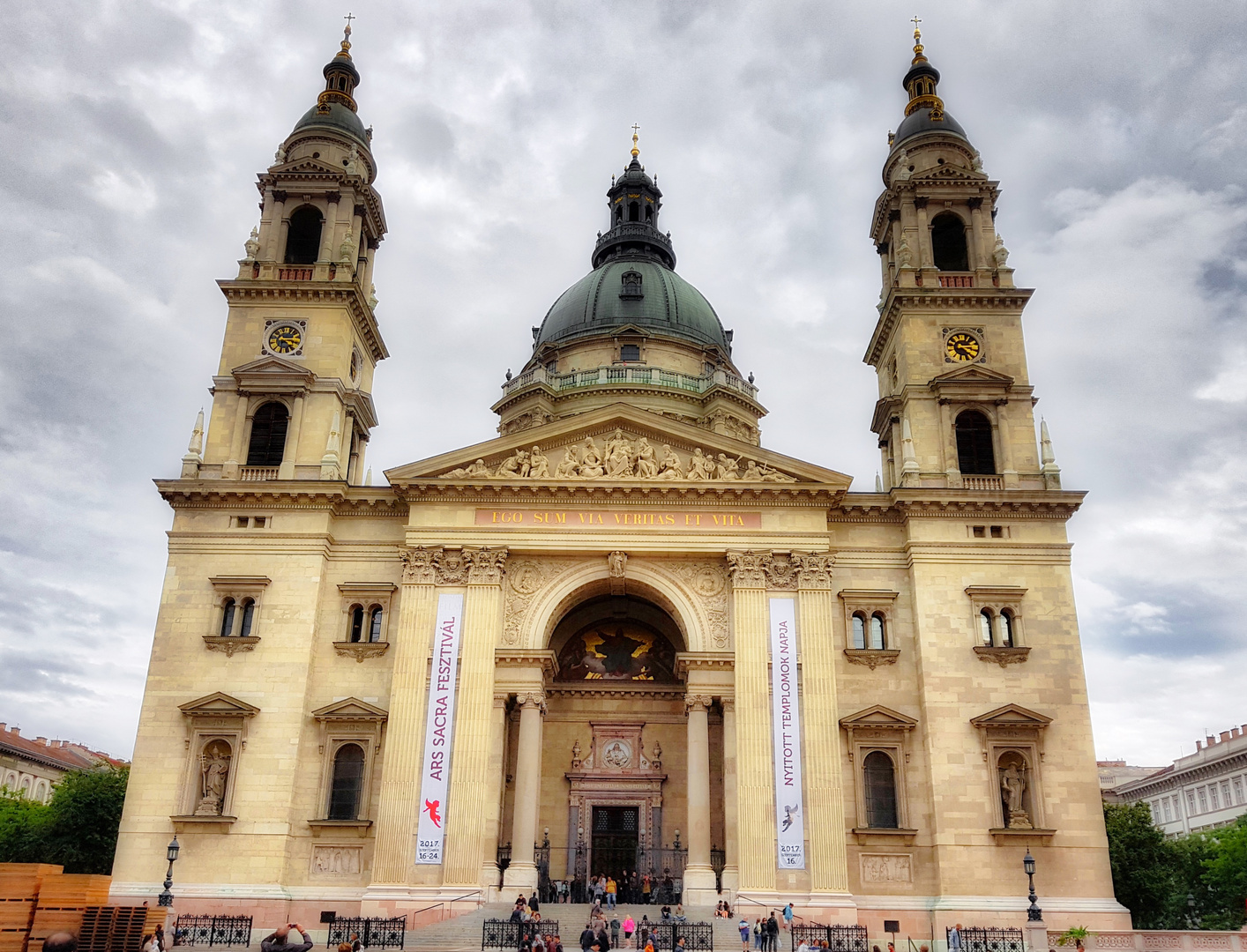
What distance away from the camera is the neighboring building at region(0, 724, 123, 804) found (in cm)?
7794

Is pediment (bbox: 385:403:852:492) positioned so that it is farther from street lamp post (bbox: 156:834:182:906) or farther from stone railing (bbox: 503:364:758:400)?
stone railing (bbox: 503:364:758:400)

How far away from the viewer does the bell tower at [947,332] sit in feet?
132

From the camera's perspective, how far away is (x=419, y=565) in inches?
1478

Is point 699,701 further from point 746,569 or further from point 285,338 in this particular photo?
point 285,338


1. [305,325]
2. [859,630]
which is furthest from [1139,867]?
[305,325]

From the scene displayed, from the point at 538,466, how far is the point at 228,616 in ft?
39.4

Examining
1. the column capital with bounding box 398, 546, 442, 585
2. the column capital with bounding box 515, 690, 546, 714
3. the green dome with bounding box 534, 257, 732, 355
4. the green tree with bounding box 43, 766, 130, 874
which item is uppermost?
the green dome with bounding box 534, 257, 732, 355

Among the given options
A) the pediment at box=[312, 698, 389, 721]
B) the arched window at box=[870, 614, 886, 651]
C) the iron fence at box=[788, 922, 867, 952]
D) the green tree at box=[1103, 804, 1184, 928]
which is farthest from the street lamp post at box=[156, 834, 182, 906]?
the green tree at box=[1103, 804, 1184, 928]

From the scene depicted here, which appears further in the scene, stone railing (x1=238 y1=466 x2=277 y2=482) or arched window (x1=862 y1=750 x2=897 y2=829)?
stone railing (x1=238 y1=466 x2=277 y2=482)

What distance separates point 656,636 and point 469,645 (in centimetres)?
937

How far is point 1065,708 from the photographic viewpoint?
35.8 metres

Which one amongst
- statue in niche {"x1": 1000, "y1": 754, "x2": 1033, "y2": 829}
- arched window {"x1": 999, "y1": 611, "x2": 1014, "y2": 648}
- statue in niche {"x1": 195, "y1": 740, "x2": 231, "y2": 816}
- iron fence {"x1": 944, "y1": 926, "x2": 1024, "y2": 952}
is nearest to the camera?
iron fence {"x1": 944, "y1": 926, "x2": 1024, "y2": 952}

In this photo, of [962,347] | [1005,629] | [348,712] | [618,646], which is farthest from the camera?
[618,646]

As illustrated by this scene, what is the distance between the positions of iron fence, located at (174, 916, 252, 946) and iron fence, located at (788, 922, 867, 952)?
1599cm
